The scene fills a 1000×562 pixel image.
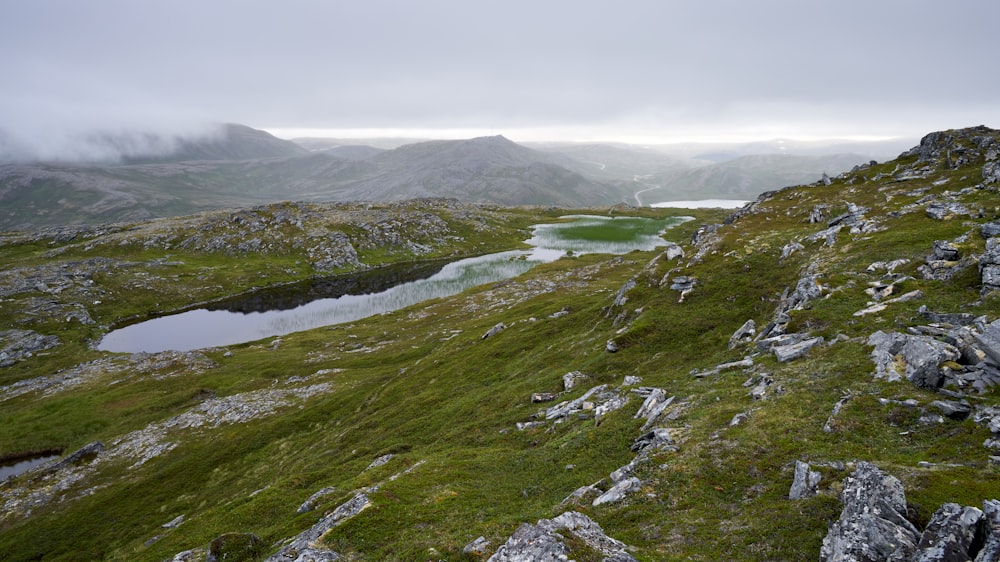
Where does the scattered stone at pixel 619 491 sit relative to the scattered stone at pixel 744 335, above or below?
below

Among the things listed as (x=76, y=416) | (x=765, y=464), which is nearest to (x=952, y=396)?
Answer: (x=765, y=464)

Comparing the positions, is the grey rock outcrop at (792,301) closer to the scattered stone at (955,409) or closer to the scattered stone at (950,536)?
the scattered stone at (955,409)

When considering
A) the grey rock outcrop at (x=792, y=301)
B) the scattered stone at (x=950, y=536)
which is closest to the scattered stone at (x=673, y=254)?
the grey rock outcrop at (x=792, y=301)

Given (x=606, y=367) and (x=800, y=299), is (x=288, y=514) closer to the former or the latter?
(x=606, y=367)

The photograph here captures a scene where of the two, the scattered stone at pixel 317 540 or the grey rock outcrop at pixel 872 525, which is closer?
the grey rock outcrop at pixel 872 525

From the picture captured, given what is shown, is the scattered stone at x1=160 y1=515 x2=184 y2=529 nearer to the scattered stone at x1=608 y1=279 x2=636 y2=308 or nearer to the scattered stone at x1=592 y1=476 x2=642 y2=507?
the scattered stone at x1=592 y1=476 x2=642 y2=507

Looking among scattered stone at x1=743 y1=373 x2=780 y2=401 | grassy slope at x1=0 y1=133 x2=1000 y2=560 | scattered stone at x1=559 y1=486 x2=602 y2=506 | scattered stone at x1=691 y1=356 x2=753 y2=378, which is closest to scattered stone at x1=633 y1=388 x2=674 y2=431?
grassy slope at x1=0 y1=133 x2=1000 y2=560
